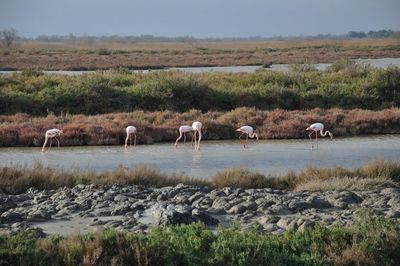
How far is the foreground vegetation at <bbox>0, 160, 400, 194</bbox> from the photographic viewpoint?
588 inches

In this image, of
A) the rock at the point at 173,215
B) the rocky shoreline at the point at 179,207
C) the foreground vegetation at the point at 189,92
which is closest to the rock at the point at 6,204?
the rocky shoreline at the point at 179,207

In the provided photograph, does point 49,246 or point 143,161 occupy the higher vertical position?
point 49,246

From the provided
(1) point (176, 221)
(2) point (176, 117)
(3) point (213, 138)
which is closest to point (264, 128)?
(3) point (213, 138)

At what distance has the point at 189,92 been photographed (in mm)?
33688

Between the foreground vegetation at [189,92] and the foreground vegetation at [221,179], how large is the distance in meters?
16.1

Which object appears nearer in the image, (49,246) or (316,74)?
(49,246)

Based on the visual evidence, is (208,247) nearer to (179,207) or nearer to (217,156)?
(179,207)

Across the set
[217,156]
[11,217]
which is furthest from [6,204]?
[217,156]

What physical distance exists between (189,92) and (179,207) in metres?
22.0

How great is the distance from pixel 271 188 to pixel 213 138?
10.7 meters

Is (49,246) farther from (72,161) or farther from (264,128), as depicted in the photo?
(264,128)

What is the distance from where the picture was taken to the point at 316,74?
40.6 m

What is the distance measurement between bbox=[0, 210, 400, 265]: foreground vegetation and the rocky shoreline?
Answer: 103cm

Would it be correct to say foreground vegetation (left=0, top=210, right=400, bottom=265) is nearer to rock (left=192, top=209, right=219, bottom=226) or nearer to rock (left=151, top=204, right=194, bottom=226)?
rock (left=151, top=204, right=194, bottom=226)
